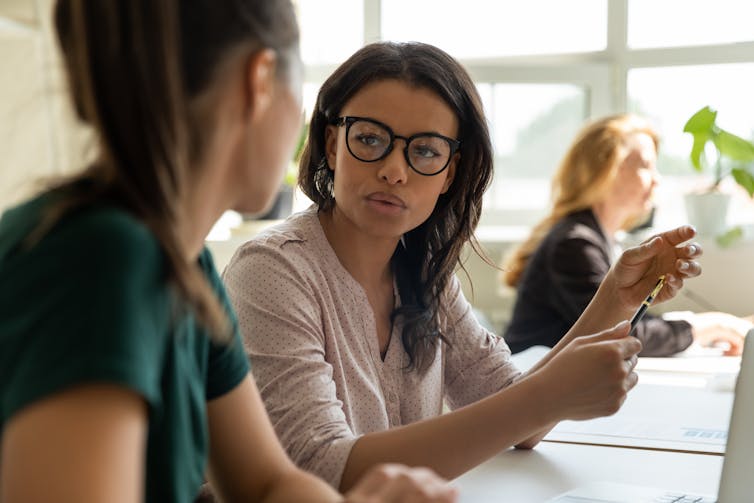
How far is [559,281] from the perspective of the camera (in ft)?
8.48

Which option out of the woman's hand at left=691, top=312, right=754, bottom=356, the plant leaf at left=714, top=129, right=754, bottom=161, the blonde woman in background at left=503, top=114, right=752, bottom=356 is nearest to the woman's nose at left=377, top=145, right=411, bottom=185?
the blonde woman in background at left=503, top=114, right=752, bottom=356

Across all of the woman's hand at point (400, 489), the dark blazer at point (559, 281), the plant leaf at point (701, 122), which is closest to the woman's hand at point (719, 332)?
the dark blazer at point (559, 281)

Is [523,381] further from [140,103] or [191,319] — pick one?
[140,103]

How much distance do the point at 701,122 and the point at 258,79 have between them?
7.22 ft

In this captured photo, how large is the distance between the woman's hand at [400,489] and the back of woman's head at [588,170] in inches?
84.0

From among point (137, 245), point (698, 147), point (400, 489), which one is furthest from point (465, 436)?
point (698, 147)

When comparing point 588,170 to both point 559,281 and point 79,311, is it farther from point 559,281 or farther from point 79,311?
point 79,311

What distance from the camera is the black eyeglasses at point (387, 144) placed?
1.35 metres

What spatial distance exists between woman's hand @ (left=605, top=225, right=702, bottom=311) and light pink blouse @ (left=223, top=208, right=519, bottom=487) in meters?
0.23

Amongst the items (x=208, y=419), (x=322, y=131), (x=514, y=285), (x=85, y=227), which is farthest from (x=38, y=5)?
(x=85, y=227)

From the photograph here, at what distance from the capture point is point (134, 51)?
646 mm

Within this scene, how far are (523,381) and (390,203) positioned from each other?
38 cm

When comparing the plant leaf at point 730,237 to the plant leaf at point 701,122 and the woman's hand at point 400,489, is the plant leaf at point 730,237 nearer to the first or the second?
the plant leaf at point 701,122

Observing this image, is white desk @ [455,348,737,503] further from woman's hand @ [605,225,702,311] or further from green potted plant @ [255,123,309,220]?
green potted plant @ [255,123,309,220]
